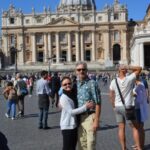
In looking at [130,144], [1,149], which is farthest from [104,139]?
[1,149]

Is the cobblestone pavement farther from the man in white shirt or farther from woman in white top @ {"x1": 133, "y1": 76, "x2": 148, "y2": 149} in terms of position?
the man in white shirt

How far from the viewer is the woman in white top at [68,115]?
5.68 meters

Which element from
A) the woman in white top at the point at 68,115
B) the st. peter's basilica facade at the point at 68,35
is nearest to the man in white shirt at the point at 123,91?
the woman in white top at the point at 68,115

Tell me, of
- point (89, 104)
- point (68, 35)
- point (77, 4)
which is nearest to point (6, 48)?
point (68, 35)

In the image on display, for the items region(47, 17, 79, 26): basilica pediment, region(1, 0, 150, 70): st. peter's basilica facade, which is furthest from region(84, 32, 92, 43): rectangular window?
region(47, 17, 79, 26): basilica pediment

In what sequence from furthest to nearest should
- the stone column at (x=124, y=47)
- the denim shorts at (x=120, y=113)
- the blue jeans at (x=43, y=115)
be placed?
the stone column at (x=124, y=47) → the blue jeans at (x=43, y=115) → the denim shorts at (x=120, y=113)

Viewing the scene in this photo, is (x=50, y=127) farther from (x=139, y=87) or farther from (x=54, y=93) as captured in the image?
Answer: (x=54, y=93)

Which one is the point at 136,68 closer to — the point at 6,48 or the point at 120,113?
the point at 120,113

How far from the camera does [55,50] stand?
90.9 metres

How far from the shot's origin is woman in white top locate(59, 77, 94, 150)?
5.68m

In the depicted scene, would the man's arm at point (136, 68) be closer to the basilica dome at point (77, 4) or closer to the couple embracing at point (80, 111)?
the couple embracing at point (80, 111)

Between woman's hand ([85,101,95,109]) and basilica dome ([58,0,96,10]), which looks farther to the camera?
basilica dome ([58,0,96,10])

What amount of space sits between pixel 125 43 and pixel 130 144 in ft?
260

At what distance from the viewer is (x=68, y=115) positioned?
18.7ft
